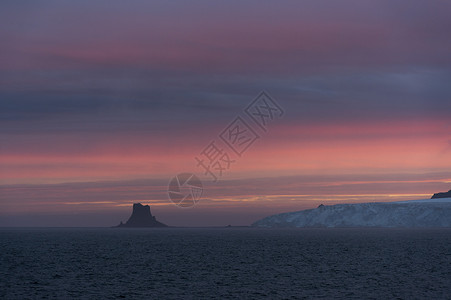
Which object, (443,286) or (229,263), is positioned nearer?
(443,286)

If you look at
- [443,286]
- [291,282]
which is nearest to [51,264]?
[291,282]

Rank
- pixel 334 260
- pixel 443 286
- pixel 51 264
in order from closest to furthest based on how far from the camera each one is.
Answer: pixel 443 286 → pixel 51 264 → pixel 334 260

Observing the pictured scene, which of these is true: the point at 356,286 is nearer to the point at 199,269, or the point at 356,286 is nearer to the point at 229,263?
the point at 199,269

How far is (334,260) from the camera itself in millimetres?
107500

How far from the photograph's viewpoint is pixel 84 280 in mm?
74125

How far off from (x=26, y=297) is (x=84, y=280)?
1593cm

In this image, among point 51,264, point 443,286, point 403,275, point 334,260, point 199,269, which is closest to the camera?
point 443,286

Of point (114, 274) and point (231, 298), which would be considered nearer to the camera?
point (231, 298)

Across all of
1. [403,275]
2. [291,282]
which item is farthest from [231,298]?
[403,275]

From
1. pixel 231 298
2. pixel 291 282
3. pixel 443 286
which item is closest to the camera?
pixel 231 298

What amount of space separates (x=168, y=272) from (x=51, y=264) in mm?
27396

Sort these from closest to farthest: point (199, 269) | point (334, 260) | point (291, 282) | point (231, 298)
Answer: point (231, 298) → point (291, 282) → point (199, 269) → point (334, 260)

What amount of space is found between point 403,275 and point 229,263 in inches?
1305

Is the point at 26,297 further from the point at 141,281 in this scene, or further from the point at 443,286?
the point at 443,286
